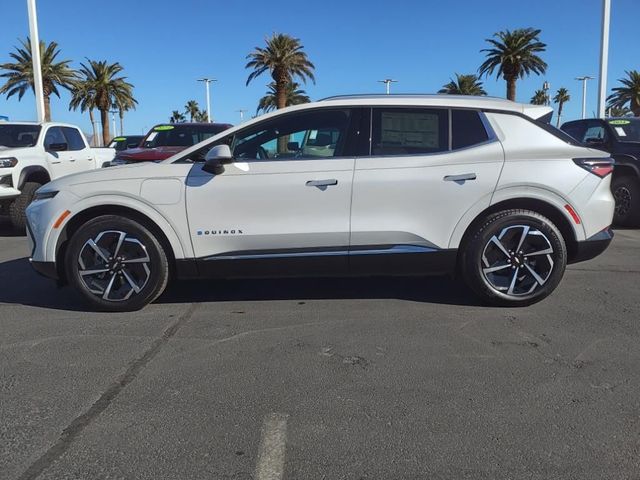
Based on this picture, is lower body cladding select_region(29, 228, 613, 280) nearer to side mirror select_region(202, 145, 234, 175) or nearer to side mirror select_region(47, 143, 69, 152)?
side mirror select_region(202, 145, 234, 175)

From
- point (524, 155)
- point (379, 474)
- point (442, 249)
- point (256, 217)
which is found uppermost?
point (524, 155)

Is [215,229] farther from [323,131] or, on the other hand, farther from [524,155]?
[524,155]

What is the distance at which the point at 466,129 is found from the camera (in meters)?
4.83

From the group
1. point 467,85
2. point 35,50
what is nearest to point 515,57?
point 467,85

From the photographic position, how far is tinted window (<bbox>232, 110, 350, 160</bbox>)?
481cm

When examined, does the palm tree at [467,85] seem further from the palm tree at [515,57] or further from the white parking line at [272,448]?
the white parking line at [272,448]

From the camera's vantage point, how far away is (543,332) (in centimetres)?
438

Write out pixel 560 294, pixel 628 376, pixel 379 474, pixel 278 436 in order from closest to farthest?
pixel 379 474 → pixel 278 436 → pixel 628 376 → pixel 560 294

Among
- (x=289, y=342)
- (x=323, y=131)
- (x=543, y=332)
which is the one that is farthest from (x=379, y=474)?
(x=323, y=131)

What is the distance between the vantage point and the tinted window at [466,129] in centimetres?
481

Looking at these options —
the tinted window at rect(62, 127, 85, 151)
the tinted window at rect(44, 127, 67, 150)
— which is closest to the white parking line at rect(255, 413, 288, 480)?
the tinted window at rect(44, 127, 67, 150)

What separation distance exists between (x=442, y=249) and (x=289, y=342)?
1557 millimetres

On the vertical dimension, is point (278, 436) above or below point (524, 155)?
below

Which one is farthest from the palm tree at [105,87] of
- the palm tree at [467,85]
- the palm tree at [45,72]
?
the palm tree at [467,85]
